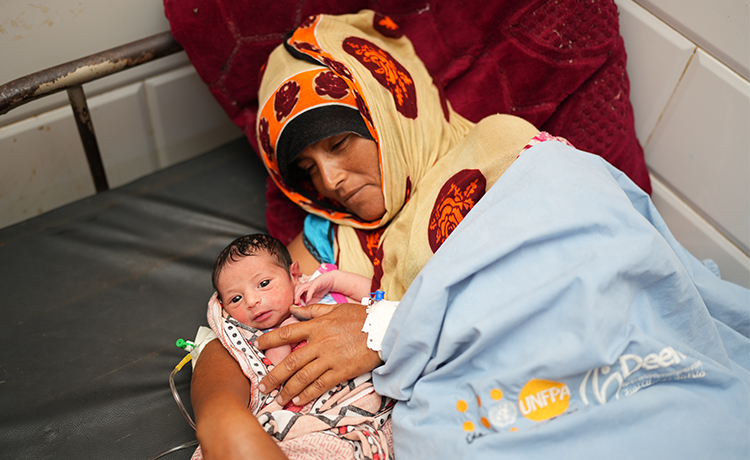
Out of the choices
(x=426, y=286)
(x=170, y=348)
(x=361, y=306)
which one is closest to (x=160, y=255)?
(x=170, y=348)

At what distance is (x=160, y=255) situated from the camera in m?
1.85

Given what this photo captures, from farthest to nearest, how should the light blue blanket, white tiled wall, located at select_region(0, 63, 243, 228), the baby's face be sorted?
white tiled wall, located at select_region(0, 63, 243, 228) → the baby's face → the light blue blanket

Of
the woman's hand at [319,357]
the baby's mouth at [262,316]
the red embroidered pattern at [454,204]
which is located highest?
the red embroidered pattern at [454,204]

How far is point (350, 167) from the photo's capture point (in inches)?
63.3

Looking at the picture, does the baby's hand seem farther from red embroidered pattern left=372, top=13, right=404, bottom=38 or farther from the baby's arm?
red embroidered pattern left=372, top=13, right=404, bottom=38

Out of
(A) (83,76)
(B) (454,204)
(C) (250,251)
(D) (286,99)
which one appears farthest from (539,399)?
(A) (83,76)

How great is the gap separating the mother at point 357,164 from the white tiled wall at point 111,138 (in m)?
0.63

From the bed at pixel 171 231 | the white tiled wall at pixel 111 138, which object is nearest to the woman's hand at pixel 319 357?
the bed at pixel 171 231

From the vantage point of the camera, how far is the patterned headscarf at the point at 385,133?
1.47 meters

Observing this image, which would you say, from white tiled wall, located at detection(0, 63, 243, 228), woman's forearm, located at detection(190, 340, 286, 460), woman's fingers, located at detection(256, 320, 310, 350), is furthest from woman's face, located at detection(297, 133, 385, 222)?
white tiled wall, located at detection(0, 63, 243, 228)

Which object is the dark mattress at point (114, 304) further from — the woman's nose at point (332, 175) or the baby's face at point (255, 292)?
the woman's nose at point (332, 175)

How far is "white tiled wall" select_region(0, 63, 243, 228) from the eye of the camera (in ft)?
6.44

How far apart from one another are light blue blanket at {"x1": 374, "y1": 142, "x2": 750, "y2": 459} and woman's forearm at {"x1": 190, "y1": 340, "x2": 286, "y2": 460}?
32 cm

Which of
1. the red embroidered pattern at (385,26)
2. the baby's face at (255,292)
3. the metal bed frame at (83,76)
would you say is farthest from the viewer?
the red embroidered pattern at (385,26)
